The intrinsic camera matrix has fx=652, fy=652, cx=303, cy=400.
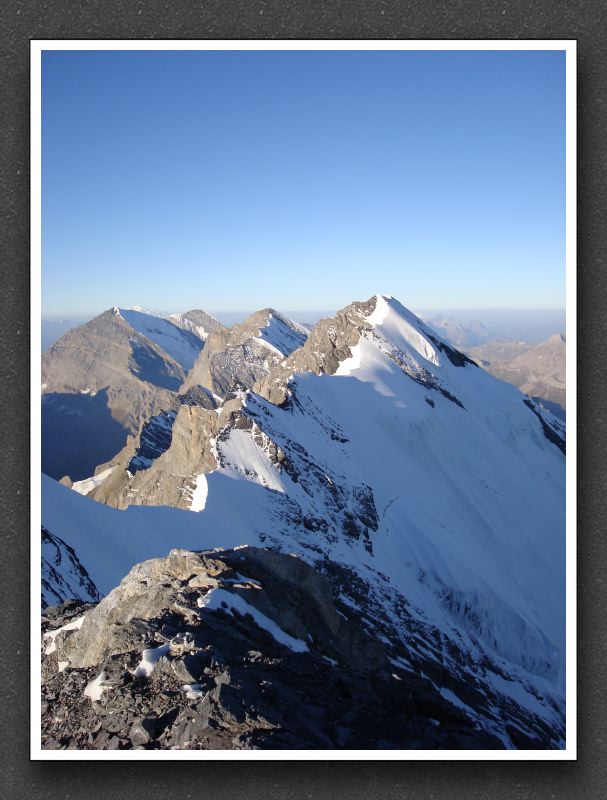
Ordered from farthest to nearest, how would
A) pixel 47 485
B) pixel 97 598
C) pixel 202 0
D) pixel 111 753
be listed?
pixel 97 598 < pixel 47 485 < pixel 202 0 < pixel 111 753

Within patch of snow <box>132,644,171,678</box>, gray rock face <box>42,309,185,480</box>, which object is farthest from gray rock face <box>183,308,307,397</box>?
patch of snow <box>132,644,171,678</box>

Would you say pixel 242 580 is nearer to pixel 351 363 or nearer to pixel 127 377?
pixel 351 363

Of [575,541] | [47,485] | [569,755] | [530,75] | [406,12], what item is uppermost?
[406,12]

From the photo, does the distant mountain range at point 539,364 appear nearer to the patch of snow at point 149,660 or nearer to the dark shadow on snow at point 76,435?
Result: the patch of snow at point 149,660

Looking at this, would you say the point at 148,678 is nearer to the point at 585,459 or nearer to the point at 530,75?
the point at 585,459

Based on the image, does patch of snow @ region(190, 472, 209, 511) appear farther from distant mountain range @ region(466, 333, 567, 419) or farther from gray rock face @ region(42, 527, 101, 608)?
distant mountain range @ region(466, 333, 567, 419)

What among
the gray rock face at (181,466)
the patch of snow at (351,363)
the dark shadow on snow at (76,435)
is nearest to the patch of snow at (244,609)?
the dark shadow on snow at (76,435)

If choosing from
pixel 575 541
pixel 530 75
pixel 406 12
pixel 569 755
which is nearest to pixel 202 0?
pixel 406 12
